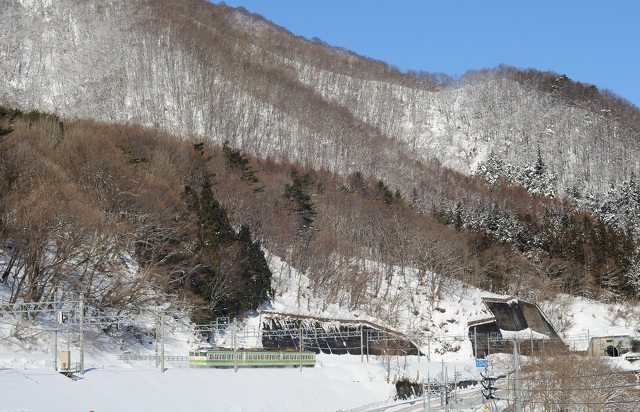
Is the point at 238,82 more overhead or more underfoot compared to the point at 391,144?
more overhead

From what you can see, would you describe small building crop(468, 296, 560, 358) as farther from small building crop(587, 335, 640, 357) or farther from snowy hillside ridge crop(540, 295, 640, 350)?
small building crop(587, 335, 640, 357)

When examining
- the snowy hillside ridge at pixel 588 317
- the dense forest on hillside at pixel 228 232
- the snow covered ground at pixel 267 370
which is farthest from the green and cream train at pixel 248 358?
A: the snowy hillside ridge at pixel 588 317

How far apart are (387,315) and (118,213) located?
25.9 m

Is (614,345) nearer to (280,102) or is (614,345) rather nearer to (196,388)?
(196,388)

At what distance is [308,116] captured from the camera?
14900cm

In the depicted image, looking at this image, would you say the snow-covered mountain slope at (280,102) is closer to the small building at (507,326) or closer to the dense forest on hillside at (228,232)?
the dense forest on hillside at (228,232)

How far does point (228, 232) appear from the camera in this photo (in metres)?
53.5

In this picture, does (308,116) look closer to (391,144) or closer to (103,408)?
(391,144)

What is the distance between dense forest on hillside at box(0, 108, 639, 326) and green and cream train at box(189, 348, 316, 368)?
4.92m

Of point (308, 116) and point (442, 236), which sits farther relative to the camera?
point (308, 116)

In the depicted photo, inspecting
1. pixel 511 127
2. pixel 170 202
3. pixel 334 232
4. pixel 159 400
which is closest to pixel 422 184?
pixel 511 127

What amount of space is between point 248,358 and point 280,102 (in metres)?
108

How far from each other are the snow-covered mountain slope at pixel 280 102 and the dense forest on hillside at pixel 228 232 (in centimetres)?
2982

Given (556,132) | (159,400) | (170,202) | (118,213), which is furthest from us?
(556,132)
